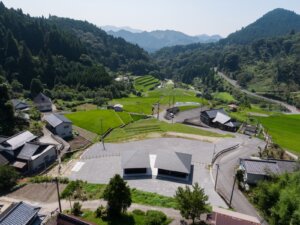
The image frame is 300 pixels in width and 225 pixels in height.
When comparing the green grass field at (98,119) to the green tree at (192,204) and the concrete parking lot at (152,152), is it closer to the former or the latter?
the concrete parking lot at (152,152)

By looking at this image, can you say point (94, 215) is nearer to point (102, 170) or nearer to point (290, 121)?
point (102, 170)

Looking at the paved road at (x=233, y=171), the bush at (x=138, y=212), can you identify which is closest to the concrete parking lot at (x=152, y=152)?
the paved road at (x=233, y=171)

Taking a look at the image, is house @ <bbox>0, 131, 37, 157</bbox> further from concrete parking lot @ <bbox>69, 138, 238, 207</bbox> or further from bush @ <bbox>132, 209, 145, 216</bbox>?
bush @ <bbox>132, 209, 145, 216</bbox>

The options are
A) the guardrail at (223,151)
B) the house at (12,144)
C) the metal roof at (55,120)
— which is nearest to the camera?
the house at (12,144)

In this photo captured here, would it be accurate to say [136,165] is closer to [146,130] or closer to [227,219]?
[227,219]

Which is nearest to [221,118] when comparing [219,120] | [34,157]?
A: [219,120]

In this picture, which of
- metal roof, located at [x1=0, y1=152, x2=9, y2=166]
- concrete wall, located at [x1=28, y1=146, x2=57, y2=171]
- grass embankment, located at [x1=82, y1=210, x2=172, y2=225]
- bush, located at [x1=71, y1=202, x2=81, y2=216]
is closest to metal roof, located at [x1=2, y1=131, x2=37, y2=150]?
metal roof, located at [x1=0, y1=152, x2=9, y2=166]
